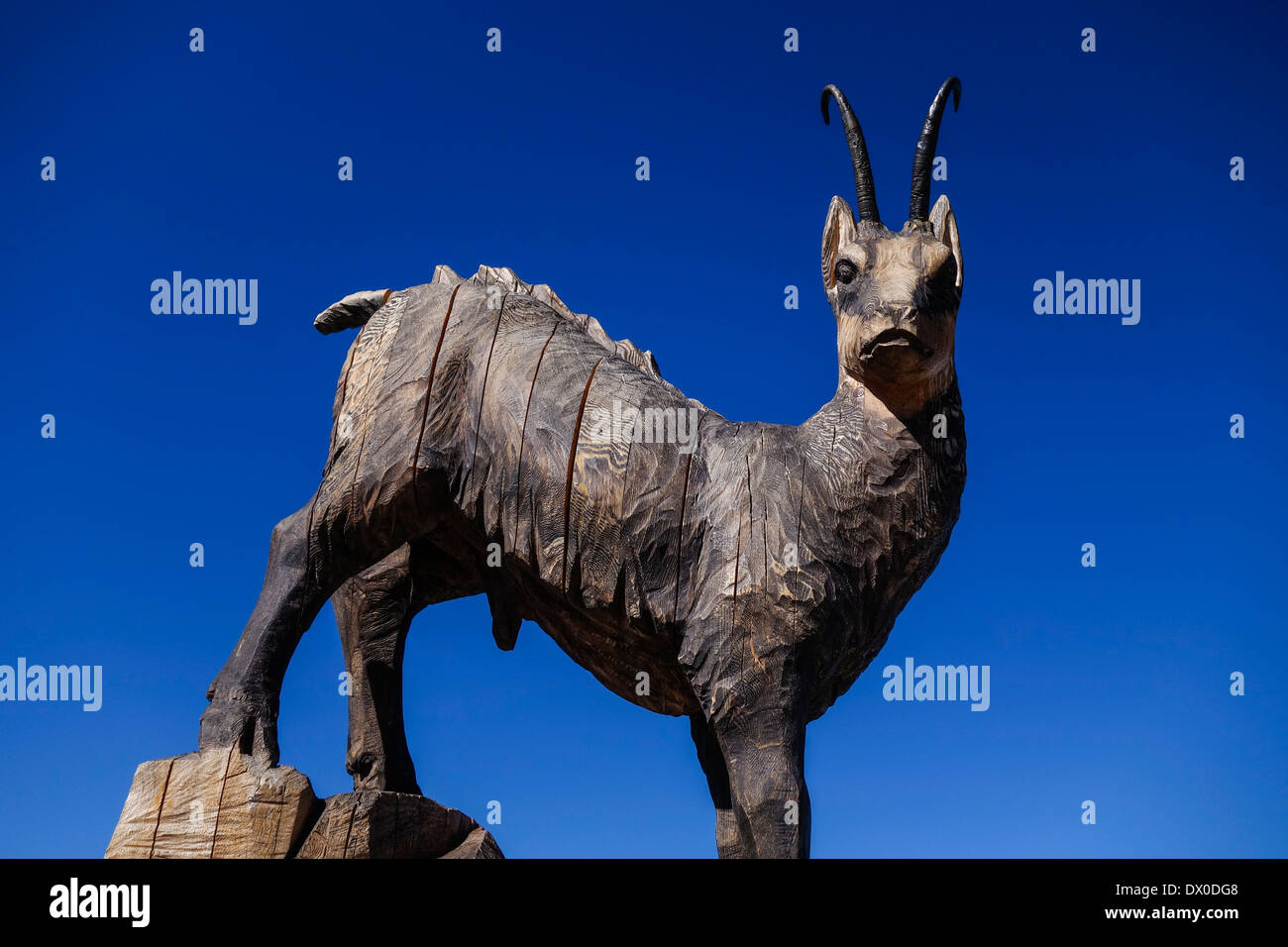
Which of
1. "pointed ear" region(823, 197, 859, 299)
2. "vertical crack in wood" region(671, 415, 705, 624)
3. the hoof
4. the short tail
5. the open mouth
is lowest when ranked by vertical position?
the hoof

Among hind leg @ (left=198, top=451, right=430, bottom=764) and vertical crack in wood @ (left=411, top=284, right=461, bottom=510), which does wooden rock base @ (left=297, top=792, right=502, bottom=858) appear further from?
vertical crack in wood @ (left=411, top=284, right=461, bottom=510)

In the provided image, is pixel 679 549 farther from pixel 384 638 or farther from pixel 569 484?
pixel 384 638

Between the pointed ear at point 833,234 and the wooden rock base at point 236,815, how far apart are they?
8.88 ft

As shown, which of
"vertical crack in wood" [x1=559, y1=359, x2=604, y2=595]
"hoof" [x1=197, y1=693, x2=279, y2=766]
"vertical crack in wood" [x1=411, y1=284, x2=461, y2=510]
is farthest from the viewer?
"vertical crack in wood" [x1=411, y1=284, x2=461, y2=510]

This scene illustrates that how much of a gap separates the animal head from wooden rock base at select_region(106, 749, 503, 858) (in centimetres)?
256

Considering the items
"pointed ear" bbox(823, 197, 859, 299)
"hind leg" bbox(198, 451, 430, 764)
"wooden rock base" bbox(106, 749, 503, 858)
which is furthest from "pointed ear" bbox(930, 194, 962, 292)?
"wooden rock base" bbox(106, 749, 503, 858)

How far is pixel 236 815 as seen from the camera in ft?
15.5

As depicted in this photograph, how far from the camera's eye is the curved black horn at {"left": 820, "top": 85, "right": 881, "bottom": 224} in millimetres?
4996

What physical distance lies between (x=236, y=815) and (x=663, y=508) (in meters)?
1.97

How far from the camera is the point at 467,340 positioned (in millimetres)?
5629

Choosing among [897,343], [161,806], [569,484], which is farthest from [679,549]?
[161,806]
